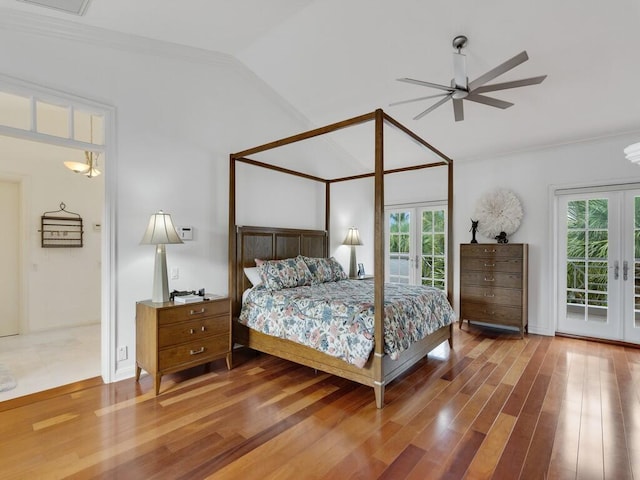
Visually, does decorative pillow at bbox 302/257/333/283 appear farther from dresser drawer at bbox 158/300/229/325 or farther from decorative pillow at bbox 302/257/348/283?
dresser drawer at bbox 158/300/229/325

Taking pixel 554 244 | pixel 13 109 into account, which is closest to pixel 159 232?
pixel 13 109

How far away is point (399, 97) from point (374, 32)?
95cm

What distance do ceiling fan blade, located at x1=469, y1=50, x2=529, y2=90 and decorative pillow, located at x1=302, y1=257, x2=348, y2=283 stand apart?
254 centimetres

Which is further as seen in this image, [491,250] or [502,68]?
[491,250]

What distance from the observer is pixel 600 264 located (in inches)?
169

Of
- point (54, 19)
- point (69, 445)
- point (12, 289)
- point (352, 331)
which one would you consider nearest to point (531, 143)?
point (352, 331)

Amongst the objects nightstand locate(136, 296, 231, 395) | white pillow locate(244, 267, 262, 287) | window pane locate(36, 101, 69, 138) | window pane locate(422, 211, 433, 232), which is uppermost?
window pane locate(36, 101, 69, 138)

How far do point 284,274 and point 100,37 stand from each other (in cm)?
280

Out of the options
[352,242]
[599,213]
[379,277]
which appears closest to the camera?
[379,277]

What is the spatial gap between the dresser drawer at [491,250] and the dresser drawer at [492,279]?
25 centimetres

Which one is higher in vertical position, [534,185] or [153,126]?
[153,126]

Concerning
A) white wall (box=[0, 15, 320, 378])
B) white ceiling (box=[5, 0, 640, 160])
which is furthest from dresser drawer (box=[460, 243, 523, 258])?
white wall (box=[0, 15, 320, 378])

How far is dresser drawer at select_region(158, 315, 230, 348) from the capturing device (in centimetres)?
288

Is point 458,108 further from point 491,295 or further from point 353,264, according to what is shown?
point 353,264
